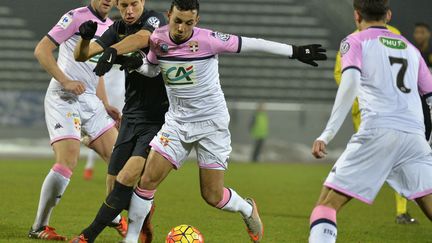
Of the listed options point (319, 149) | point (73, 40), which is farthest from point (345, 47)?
A: point (73, 40)

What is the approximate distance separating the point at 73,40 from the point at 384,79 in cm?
338

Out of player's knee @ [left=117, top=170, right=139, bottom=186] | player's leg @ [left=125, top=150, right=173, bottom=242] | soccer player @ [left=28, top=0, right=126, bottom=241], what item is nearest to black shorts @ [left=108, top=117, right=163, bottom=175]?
player's knee @ [left=117, top=170, right=139, bottom=186]

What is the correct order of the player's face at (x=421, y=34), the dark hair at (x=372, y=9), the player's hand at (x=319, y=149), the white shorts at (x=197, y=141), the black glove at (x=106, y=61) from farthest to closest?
1. the player's face at (x=421, y=34)
2. the white shorts at (x=197, y=141)
3. the black glove at (x=106, y=61)
4. the dark hair at (x=372, y=9)
5. the player's hand at (x=319, y=149)

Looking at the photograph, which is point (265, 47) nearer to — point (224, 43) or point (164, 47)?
point (224, 43)

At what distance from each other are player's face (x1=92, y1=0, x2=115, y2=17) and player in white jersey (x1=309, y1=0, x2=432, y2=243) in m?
2.81

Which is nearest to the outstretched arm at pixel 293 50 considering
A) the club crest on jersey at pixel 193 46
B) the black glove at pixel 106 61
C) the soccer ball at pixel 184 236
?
the club crest on jersey at pixel 193 46

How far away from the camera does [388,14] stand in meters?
5.91

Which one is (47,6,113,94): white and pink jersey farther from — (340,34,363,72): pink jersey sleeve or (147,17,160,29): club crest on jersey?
(340,34,363,72): pink jersey sleeve

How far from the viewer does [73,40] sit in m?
7.92

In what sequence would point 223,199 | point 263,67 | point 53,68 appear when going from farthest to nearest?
point 263,67
point 53,68
point 223,199

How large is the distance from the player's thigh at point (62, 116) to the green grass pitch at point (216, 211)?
95 cm

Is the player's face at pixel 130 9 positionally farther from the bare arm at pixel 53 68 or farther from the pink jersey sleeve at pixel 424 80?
the pink jersey sleeve at pixel 424 80

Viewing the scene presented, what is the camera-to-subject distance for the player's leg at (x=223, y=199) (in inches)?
272

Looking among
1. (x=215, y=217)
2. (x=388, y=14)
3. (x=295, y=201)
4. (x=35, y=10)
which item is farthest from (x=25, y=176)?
(x=35, y=10)
